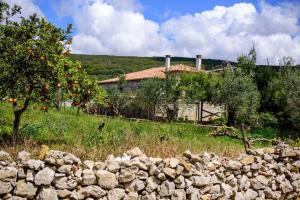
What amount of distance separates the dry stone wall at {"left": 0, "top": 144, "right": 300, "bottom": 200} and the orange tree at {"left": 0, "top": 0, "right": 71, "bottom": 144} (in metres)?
3.35

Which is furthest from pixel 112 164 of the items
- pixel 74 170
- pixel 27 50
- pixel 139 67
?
pixel 139 67

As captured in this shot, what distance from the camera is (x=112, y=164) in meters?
6.09

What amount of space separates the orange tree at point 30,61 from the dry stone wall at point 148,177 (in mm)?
3346

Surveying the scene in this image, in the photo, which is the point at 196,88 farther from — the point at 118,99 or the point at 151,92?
the point at 118,99

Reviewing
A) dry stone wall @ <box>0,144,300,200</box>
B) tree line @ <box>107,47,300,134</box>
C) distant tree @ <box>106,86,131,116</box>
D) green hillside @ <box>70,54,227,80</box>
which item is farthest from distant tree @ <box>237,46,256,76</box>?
green hillside @ <box>70,54,227,80</box>

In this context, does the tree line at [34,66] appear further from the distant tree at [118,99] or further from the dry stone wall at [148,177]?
the distant tree at [118,99]

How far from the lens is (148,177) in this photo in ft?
21.1

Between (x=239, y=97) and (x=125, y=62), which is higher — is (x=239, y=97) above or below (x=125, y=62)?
below

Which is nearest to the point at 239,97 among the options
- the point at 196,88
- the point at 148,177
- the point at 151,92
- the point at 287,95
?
the point at 287,95

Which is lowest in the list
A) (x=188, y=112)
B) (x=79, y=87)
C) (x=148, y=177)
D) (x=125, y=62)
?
(x=148, y=177)

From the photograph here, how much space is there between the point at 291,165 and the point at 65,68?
5.97 meters

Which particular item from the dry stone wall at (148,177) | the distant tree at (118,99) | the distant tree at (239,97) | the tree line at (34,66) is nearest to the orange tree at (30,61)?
the tree line at (34,66)

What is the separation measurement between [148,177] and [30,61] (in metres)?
4.27

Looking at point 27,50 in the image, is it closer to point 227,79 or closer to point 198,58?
point 227,79
